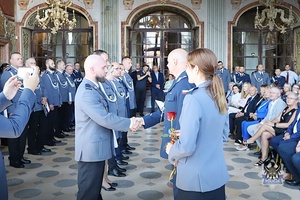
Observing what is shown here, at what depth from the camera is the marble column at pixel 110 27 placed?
1307 cm

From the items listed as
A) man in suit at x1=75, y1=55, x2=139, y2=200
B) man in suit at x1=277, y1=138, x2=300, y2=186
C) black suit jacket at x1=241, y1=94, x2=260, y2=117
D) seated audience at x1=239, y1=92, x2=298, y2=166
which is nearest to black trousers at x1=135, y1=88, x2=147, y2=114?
black suit jacket at x1=241, y1=94, x2=260, y2=117

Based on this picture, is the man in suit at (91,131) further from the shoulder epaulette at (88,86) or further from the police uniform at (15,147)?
the police uniform at (15,147)

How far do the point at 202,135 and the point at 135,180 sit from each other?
2.89 metres

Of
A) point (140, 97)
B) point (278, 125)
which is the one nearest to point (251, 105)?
point (278, 125)

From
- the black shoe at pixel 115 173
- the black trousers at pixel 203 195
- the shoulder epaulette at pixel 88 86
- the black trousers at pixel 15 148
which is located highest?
the shoulder epaulette at pixel 88 86

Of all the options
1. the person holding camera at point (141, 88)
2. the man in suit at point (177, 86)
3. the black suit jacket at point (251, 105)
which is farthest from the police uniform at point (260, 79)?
the man in suit at point (177, 86)

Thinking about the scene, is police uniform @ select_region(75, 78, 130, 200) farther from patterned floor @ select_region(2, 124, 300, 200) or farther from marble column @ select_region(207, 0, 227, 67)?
marble column @ select_region(207, 0, 227, 67)

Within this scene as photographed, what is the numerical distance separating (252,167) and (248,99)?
2412 mm

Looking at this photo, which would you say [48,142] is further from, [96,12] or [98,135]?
[96,12]

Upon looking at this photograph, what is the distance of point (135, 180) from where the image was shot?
15.8ft

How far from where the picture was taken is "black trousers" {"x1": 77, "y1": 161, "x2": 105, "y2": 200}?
119 inches

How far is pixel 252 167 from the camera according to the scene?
554cm

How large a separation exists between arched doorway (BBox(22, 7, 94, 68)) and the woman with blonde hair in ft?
39.6

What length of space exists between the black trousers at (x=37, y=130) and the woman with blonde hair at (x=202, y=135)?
4.75m
